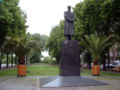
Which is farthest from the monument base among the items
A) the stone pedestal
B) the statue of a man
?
the statue of a man

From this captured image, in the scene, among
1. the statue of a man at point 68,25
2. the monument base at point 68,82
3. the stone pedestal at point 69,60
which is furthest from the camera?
the statue of a man at point 68,25

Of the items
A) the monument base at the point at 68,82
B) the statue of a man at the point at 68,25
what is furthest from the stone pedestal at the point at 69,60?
the monument base at the point at 68,82

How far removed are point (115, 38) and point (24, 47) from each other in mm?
9801

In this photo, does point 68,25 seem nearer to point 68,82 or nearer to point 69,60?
point 69,60

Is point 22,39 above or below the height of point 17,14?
below

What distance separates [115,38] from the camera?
20.3 meters

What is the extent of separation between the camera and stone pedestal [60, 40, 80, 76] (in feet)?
44.4

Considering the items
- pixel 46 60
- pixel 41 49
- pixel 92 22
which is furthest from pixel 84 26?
pixel 46 60

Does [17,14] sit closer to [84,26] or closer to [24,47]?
[24,47]

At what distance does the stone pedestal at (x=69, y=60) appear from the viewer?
13.5 m

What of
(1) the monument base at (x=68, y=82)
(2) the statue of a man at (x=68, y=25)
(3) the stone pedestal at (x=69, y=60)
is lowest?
(1) the monument base at (x=68, y=82)

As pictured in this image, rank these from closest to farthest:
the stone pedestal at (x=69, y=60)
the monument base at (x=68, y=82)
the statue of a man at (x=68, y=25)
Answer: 1. the monument base at (x=68, y=82)
2. the stone pedestal at (x=69, y=60)
3. the statue of a man at (x=68, y=25)

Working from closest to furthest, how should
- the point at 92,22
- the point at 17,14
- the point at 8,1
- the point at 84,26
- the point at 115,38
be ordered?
1. the point at 115,38
2. the point at 8,1
3. the point at 17,14
4. the point at 92,22
5. the point at 84,26

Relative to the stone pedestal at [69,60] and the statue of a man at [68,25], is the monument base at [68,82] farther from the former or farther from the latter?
the statue of a man at [68,25]
